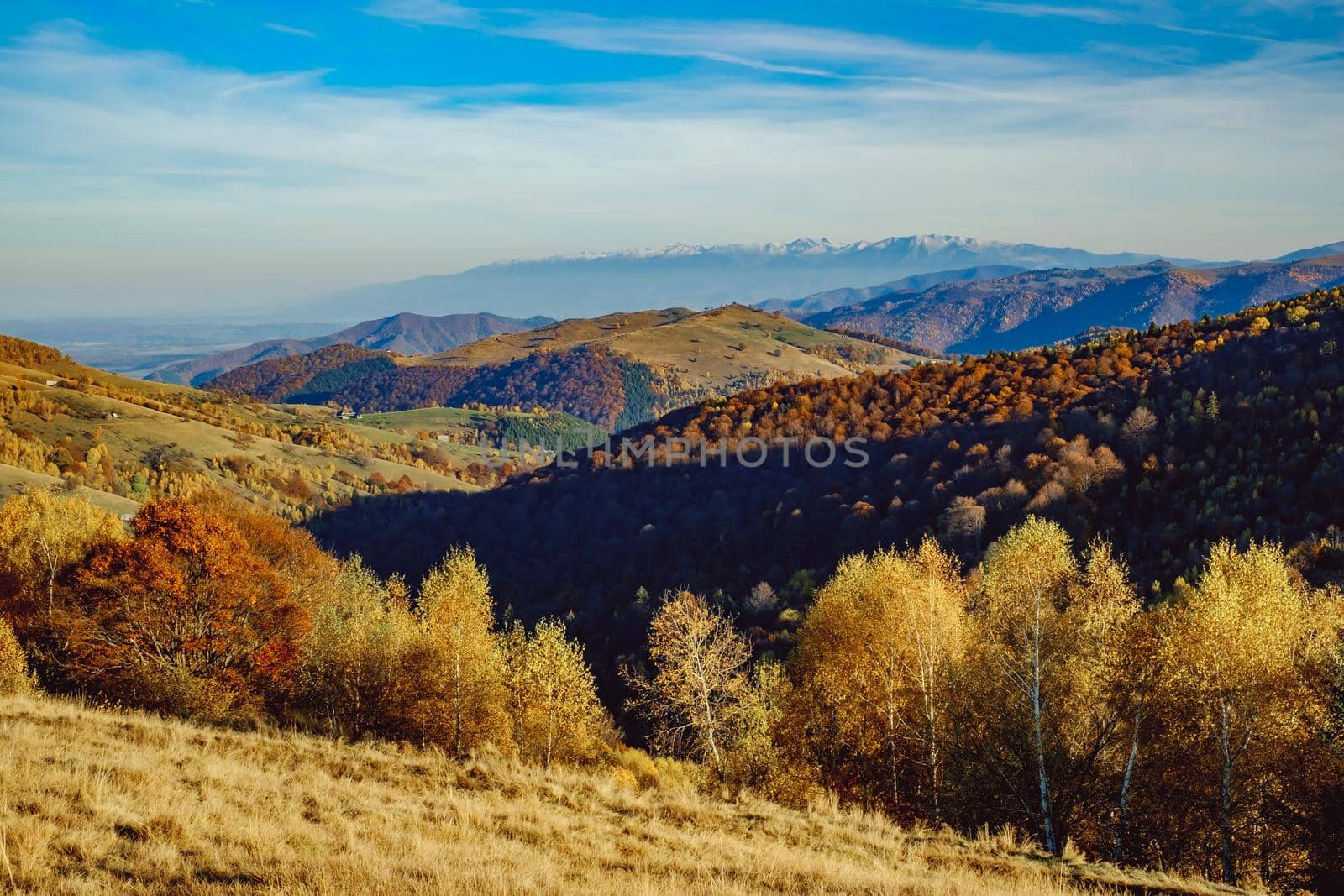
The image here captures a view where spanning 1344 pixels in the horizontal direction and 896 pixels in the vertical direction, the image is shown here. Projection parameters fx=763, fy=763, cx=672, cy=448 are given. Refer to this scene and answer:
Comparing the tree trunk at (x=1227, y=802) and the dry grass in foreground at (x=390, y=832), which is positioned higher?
the dry grass in foreground at (x=390, y=832)

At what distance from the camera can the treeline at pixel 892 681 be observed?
23.1 metres

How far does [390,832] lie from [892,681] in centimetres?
2178

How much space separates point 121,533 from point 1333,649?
202 feet

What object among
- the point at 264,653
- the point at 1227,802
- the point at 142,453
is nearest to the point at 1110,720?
the point at 1227,802

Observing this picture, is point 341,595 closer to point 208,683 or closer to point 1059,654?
point 208,683

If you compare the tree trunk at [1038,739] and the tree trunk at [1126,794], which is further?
the tree trunk at [1126,794]

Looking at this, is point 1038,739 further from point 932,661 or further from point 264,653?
point 264,653

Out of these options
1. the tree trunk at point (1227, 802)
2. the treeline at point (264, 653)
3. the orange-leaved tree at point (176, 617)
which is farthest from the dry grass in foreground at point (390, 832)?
the treeline at point (264, 653)

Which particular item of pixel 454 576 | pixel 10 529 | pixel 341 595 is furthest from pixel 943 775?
pixel 10 529

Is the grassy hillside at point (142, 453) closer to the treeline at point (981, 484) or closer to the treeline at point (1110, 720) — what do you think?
the treeline at point (981, 484)

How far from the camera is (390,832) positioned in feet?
41.3

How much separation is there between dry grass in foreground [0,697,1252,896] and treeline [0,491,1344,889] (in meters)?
6.21

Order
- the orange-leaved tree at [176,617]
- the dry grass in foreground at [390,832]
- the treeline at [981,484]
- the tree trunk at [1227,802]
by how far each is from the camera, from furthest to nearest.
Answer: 1. the treeline at [981,484]
2. the orange-leaved tree at [176,617]
3. the tree trunk at [1227,802]
4. the dry grass in foreground at [390,832]

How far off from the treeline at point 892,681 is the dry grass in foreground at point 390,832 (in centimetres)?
621
